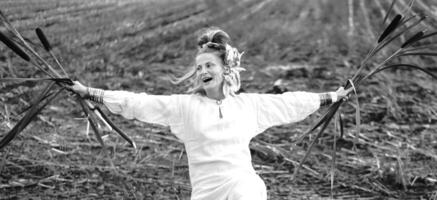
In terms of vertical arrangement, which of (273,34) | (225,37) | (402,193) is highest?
(273,34)

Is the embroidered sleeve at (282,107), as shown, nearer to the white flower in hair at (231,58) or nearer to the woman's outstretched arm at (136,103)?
the white flower in hair at (231,58)

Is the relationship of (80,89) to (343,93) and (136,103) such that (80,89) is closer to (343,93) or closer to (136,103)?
(136,103)

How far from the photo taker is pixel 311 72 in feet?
18.4

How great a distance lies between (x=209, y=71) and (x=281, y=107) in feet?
1.11

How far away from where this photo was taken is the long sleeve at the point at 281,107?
2.73 metres

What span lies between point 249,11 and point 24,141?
411 cm

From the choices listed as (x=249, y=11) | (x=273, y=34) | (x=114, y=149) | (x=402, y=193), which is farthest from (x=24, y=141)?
(x=249, y=11)

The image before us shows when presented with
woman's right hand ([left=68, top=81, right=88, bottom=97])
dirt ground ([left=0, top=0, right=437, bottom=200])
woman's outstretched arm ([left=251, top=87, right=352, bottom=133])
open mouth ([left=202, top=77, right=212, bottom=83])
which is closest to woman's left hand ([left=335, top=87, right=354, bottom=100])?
woman's outstretched arm ([left=251, top=87, right=352, bottom=133])

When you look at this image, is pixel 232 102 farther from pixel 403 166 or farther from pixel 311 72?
pixel 311 72

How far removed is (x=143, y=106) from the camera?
2.60m

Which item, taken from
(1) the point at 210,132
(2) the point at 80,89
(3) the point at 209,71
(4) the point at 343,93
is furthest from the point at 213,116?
(4) the point at 343,93

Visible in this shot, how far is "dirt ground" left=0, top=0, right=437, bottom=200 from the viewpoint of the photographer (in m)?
3.69

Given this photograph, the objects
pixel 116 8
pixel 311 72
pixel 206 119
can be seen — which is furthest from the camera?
pixel 116 8

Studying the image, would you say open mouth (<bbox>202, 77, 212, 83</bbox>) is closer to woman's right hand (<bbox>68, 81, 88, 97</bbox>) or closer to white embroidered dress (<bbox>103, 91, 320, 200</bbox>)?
white embroidered dress (<bbox>103, 91, 320, 200</bbox>)
